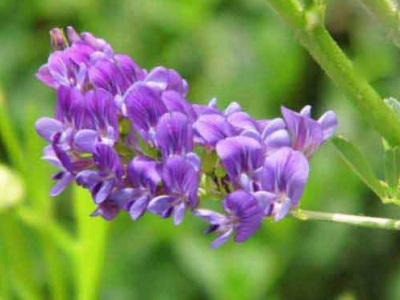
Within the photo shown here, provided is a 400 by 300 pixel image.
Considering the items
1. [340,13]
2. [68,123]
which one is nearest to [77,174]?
[68,123]

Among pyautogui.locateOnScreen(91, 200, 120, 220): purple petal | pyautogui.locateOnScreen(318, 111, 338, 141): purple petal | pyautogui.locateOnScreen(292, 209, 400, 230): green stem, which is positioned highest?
pyautogui.locateOnScreen(91, 200, 120, 220): purple petal

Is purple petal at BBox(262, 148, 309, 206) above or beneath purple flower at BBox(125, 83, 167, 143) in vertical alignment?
beneath

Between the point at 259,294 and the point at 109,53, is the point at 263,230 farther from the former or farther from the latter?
the point at 109,53

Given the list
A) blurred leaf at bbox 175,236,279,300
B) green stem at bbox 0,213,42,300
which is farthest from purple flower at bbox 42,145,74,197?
blurred leaf at bbox 175,236,279,300

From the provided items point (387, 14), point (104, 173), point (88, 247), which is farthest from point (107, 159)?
point (88, 247)

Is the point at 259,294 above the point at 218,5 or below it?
below

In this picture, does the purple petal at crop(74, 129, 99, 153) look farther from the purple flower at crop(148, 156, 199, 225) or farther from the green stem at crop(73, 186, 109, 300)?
the green stem at crop(73, 186, 109, 300)
